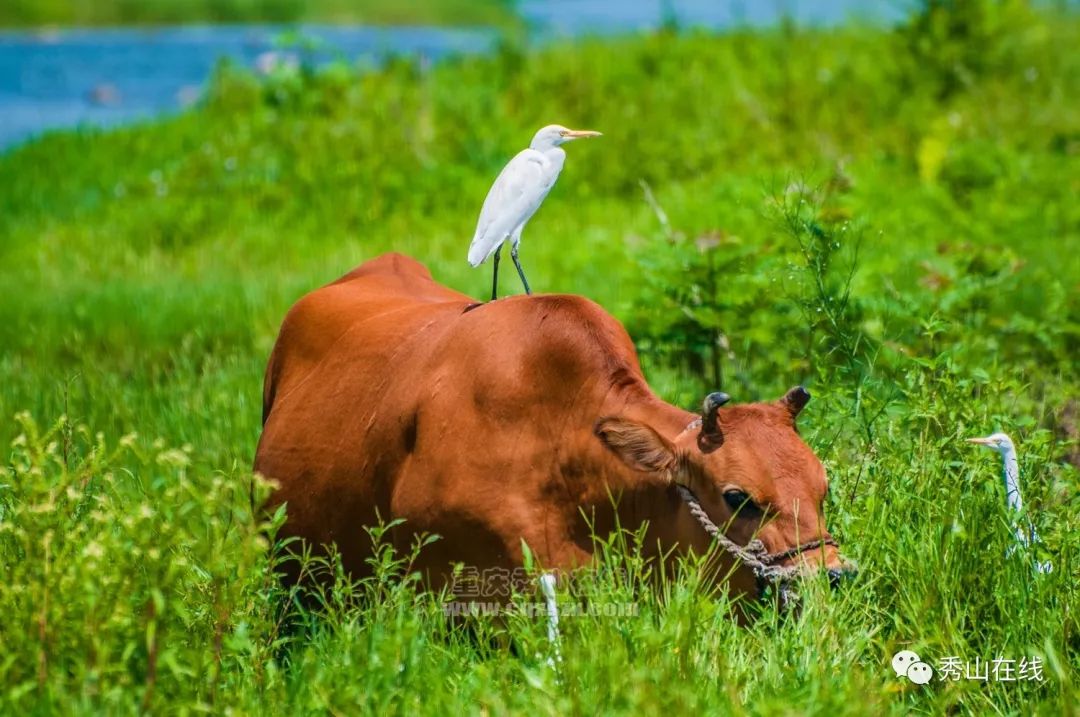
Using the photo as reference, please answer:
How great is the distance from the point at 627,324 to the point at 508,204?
2392mm

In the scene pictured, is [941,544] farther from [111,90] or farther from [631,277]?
[111,90]

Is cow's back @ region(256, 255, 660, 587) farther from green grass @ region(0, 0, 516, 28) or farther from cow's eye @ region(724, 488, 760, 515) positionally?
green grass @ region(0, 0, 516, 28)

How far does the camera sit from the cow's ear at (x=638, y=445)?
3.98 metres

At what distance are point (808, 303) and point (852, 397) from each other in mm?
379

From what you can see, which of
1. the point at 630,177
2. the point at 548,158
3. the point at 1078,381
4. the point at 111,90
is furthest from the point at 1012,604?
the point at 111,90

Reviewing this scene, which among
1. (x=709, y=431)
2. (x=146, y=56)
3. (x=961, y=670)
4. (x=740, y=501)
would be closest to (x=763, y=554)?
(x=740, y=501)

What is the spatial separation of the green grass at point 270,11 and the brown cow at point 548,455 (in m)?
21.0

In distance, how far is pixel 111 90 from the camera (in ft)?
66.5

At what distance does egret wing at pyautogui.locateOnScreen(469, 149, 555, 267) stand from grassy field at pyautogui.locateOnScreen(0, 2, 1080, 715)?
1.11m

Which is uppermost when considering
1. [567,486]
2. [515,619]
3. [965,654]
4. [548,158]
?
[548,158]

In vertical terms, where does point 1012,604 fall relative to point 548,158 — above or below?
below

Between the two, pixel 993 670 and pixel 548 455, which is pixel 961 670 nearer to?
pixel 993 670

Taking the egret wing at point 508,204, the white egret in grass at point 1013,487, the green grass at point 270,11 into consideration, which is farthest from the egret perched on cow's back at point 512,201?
the green grass at point 270,11

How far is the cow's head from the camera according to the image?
388cm
